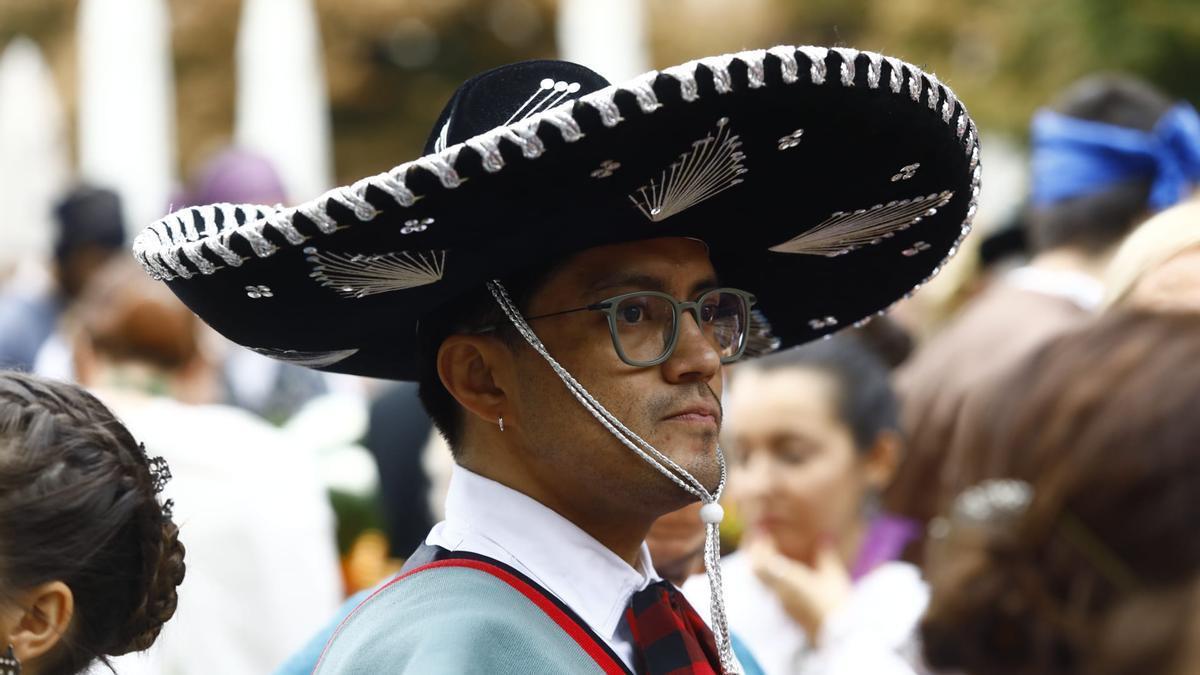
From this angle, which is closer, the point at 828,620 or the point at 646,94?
the point at 646,94

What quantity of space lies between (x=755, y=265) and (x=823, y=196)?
0.32 metres

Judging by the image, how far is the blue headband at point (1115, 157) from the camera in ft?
17.1

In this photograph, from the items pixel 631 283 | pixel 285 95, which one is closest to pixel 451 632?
pixel 631 283

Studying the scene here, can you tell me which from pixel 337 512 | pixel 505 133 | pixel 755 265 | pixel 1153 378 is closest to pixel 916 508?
pixel 337 512

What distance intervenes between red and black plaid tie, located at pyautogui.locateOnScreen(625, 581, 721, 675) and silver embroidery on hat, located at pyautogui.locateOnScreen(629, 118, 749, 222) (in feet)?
2.05

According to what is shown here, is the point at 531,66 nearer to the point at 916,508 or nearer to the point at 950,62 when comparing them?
the point at 916,508

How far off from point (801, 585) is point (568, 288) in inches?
63.9

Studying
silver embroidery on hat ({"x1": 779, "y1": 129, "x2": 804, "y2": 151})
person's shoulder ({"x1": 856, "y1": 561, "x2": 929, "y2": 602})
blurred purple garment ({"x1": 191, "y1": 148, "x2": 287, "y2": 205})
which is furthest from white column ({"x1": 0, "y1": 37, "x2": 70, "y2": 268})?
silver embroidery on hat ({"x1": 779, "y1": 129, "x2": 804, "y2": 151})

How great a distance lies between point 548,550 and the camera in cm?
264

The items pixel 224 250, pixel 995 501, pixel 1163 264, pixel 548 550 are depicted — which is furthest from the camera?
pixel 1163 264

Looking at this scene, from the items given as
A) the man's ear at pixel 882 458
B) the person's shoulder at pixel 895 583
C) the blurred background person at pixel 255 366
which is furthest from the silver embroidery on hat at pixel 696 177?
the blurred background person at pixel 255 366

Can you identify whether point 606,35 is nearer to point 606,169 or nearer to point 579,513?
point 579,513

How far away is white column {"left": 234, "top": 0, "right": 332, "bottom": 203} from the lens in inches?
798

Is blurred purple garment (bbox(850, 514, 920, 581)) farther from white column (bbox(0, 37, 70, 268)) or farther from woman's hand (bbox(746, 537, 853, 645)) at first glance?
white column (bbox(0, 37, 70, 268))
